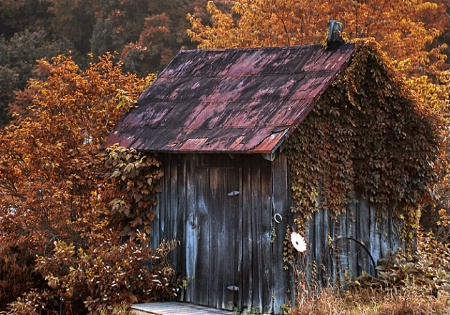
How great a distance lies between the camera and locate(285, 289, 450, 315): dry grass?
10.8 meters

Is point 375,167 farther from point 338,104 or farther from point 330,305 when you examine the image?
point 330,305

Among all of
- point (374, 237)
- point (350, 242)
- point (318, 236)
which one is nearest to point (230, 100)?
point (318, 236)

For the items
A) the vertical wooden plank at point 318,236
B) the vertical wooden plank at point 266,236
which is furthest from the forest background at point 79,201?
the vertical wooden plank at point 318,236

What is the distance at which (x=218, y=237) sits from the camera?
12672mm

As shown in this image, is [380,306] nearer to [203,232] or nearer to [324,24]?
[203,232]

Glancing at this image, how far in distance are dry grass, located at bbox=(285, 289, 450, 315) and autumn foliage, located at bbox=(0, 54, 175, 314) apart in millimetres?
2756

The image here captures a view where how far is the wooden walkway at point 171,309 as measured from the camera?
39.5ft

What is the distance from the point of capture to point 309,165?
40.2ft

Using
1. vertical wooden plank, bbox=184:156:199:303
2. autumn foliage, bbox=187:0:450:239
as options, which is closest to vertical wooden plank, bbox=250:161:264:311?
vertical wooden plank, bbox=184:156:199:303

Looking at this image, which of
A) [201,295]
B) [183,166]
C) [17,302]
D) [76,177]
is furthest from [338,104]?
[17,302]

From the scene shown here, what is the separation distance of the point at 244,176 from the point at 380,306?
274 cm

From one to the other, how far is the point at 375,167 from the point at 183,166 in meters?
3.07

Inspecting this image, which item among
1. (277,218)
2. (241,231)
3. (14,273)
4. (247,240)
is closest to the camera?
(277,218)

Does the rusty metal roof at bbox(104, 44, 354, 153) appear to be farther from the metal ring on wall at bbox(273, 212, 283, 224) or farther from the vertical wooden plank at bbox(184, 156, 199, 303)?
the metal ring on wall at bbox(273, 212, 283, 224)
